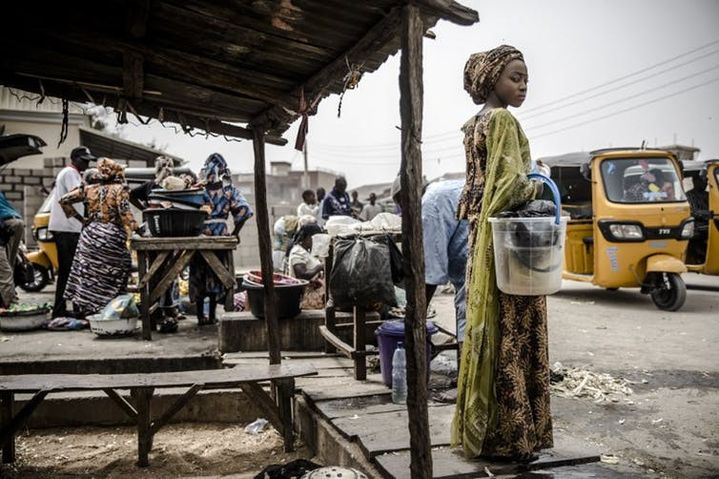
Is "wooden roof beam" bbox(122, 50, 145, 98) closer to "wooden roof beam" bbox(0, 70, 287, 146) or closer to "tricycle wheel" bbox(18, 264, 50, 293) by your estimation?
"wooden roof beam" bbox(0, 70, 287, 146)

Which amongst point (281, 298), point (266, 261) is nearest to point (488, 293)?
point (266, 261)

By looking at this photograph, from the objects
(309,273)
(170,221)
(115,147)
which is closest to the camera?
(170,221)

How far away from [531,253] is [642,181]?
687cm

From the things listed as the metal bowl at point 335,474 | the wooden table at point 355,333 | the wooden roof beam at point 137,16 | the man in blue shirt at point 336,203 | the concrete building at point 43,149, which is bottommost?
the metal bowl at point 335,474

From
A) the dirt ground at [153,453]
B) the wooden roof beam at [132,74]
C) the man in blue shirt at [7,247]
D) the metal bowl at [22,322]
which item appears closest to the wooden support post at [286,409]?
the dirt ground at [153,453]

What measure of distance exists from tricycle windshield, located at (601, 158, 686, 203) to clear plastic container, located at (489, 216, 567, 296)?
6.39 metres

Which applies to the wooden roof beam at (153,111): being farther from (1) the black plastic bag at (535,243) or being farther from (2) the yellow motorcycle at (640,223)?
(2) the yellow motorcycle at (640,223)

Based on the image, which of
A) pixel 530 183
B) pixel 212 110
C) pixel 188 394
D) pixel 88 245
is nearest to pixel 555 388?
pixel 530 183

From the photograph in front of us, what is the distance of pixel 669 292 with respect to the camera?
25.7ft

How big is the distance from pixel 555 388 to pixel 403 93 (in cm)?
308

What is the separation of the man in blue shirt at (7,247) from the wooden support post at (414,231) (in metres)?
6.00

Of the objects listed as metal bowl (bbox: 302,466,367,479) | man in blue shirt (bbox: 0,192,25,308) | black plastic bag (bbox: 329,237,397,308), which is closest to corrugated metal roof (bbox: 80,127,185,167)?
man in blue shirt (bbox: 0,192,25,308)

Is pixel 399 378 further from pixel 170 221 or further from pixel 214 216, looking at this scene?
pixel 214 216

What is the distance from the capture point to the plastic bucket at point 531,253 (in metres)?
2.61
